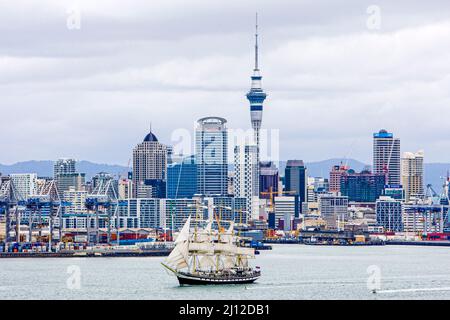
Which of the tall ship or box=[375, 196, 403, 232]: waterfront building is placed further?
box=[375, 196, 403, 232]: waterfront building

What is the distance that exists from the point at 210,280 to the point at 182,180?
5670 inches

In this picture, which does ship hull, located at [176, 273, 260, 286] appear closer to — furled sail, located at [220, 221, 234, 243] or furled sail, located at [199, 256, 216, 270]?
furled sail, located at [199, 256, 216, 270]

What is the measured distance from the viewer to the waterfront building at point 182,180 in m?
191

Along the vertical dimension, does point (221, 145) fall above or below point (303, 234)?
above

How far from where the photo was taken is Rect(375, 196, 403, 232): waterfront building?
19096cm

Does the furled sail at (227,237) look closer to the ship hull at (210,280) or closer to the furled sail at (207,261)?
the furled sail at (207,261)

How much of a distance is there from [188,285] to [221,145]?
14892cm

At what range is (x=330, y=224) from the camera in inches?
7151

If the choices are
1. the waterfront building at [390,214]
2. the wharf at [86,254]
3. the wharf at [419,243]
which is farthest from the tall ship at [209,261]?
the waterfront building at [390,214]

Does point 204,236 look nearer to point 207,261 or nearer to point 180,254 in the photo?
point 207,261

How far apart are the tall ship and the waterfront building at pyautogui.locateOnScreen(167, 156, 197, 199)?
133m

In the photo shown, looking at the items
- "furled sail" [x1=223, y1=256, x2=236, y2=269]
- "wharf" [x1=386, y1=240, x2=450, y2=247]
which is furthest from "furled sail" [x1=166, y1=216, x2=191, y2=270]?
"wharf" [x1=386, y1=240, x2=450, y2=247]
